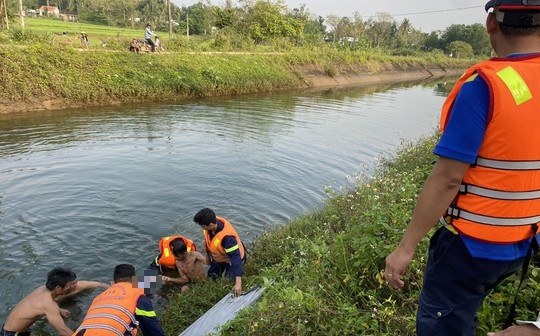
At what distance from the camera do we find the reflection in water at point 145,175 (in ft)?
22.6

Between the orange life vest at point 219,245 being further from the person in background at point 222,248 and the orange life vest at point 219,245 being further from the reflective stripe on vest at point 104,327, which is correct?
the reflective stripe on vest at point 104,327

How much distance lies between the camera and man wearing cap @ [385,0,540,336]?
1660 millimetres

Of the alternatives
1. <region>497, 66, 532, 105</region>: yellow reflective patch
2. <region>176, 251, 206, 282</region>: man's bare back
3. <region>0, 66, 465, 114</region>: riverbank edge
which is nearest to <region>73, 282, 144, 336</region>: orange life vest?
<region>176, 251, 206, 282</region>: man's bare back

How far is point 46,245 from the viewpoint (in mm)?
6863

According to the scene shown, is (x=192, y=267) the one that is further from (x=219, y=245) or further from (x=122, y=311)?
(x=122, y=311)

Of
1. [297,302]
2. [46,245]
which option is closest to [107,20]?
[46,245]

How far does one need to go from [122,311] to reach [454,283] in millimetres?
3384

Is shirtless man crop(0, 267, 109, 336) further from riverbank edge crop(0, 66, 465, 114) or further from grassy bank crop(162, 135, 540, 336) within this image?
riverbank edge crop(0, 66, 465, 114)

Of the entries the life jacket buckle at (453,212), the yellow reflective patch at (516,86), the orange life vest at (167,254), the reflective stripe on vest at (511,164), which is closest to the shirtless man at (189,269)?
the orange life vest at (167,254)

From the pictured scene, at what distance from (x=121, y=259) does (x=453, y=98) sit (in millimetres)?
6394

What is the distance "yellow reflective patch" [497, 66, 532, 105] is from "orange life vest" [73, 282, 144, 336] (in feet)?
13.1

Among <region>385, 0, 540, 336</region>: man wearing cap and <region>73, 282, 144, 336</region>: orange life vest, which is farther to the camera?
<region>73, 282, 144, 336</region>: orange life vest

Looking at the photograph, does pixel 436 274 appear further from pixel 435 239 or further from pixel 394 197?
pixel 394 197

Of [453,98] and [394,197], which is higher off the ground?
[453,98]
